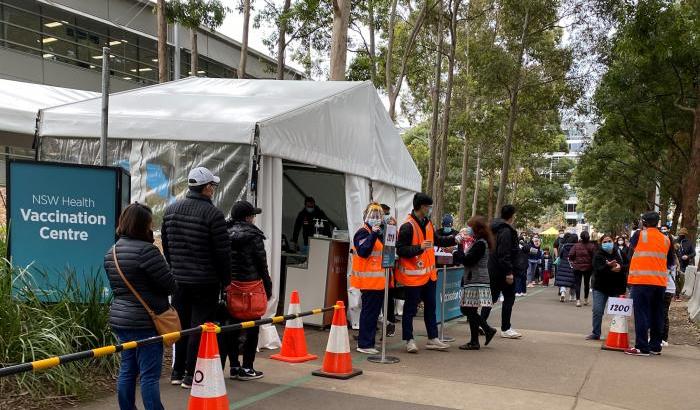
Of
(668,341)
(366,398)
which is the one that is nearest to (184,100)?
(366,398)

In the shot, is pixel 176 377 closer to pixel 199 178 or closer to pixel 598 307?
pixel 199 178

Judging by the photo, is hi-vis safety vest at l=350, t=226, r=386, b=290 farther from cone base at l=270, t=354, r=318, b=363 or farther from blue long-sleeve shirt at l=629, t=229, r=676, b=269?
blue long-sleeve shirt at l=629, t=229, r=676, b=269

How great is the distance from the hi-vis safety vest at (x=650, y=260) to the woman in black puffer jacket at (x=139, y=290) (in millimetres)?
6509

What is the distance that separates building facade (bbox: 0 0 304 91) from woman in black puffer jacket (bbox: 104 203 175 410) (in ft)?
66.5

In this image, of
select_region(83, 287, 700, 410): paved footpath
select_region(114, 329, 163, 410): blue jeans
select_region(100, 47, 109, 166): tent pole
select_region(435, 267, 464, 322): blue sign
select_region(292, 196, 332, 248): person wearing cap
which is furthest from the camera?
select_region(292, 196, 332, 248): person wearing cap

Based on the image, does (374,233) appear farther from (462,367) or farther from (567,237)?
(567,237)

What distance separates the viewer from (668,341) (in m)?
10.2

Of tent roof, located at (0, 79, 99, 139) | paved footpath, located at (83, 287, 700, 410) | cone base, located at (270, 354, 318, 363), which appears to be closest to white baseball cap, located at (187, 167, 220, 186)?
paved footpath, located at (83, 287, 700, 410)

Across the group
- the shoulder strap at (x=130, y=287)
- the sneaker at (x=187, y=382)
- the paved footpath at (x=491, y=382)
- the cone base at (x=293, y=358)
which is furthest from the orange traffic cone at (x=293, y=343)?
the shoulder strap at (x=130, y=287)

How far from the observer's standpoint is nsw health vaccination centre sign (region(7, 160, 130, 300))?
6523 millimetres

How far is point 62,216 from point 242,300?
84.3 inches

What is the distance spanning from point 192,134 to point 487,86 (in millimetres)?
21656

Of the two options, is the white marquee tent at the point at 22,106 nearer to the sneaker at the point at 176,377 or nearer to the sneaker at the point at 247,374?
the sneaker at the point at 176,377

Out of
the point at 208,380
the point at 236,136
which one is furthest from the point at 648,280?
the point at 208,380
